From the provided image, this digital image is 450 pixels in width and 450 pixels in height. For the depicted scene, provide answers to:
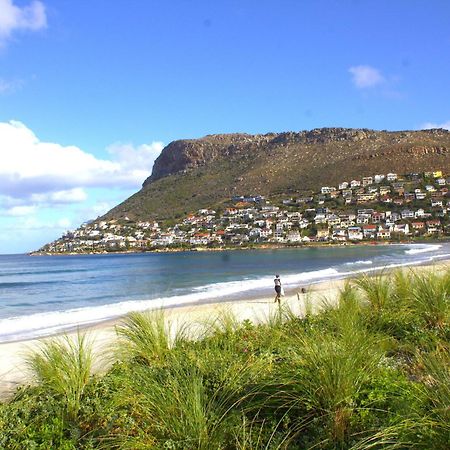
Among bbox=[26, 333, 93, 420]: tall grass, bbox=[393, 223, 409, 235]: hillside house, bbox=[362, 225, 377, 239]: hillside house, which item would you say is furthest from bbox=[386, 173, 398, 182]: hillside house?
bbox=[26, 333, 93, 420]: tall grass

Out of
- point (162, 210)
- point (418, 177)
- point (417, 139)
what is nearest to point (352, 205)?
point (418, 177)

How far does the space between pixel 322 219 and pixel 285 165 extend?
22020mm

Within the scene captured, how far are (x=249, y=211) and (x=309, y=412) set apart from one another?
12225 centimetres

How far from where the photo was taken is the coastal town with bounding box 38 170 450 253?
10819cm

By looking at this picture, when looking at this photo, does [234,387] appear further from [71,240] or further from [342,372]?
[71,240]

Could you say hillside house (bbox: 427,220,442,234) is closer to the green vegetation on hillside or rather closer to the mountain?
the mountain

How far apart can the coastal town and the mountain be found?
3.50m

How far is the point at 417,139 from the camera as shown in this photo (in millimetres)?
126875

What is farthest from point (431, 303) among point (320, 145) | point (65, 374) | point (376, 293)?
point (320, 145)

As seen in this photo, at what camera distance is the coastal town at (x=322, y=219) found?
355 feet

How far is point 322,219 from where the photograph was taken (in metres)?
116

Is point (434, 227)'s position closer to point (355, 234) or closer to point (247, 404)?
point (355, 234)

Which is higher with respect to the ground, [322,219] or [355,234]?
[322,219]

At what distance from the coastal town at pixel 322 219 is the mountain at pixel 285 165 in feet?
11.5
